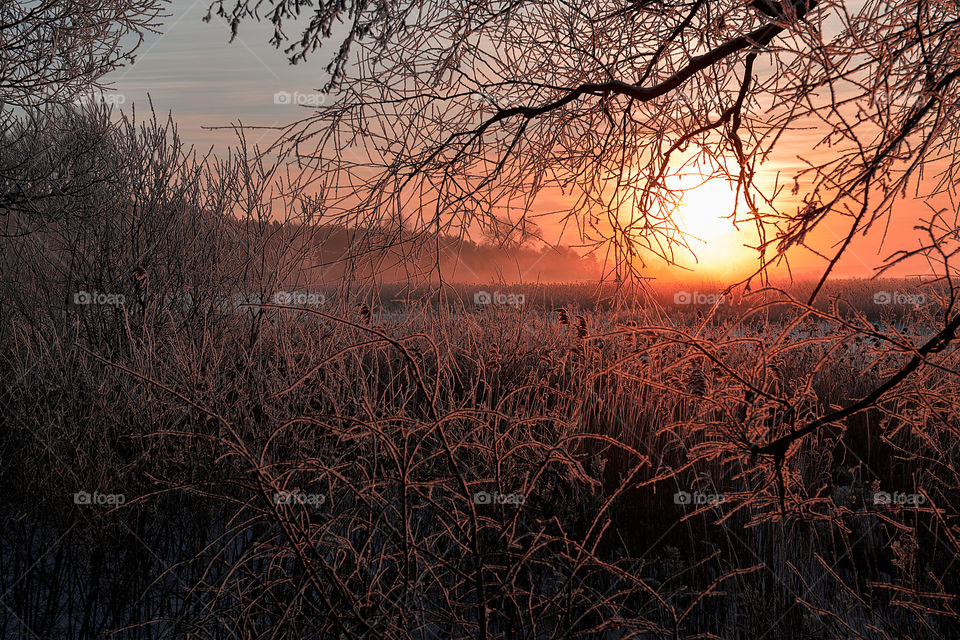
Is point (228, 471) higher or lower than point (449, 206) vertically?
lower

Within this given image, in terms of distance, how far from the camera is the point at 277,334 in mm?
4652

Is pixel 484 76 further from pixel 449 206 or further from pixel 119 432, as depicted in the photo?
pixel 119 432

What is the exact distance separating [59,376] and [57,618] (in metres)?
1.32

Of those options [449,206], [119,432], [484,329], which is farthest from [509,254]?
[484,329]
